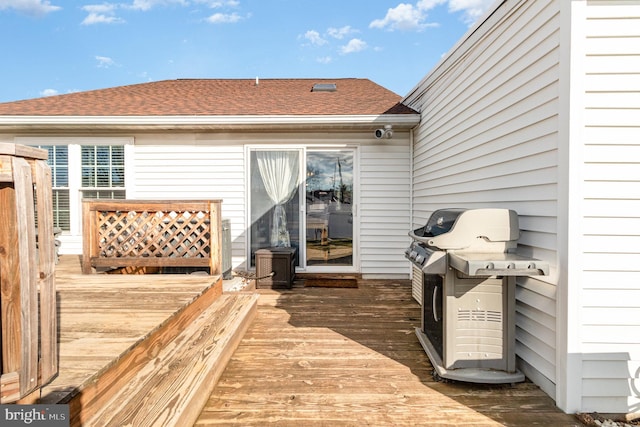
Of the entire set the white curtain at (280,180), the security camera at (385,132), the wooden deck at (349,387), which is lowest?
the wooden deck at (349,387)

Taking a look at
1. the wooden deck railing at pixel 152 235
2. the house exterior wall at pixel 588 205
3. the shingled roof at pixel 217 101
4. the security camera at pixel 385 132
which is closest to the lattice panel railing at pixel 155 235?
the wooden deck railing at pixel 152 235

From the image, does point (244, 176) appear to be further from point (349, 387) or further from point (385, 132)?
point (349, 387)

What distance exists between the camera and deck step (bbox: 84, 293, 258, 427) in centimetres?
156

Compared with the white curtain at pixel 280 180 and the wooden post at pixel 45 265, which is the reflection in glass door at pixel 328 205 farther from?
the wooden post at pixel 45 265

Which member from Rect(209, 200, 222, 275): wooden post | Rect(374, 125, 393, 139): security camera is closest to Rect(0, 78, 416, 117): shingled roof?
Rect(374, 125, 393, 139): security camera

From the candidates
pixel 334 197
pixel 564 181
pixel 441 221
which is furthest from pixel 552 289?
pixel 334 197

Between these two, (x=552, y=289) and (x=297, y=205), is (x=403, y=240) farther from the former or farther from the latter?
(x=552, y=289)

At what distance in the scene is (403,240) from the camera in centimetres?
523

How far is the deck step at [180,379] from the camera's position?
156 cm

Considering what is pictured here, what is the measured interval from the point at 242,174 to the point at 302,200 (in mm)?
1059

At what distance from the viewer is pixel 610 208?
197 cm

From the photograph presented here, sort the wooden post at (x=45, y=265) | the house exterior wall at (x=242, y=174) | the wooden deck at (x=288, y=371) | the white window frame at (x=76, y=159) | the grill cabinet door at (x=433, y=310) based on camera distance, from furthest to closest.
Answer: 1. the house exterior wall at (x=242, y=174)
2. the white window frame at (x=76, y=159)
3. the grill cabinet door at (x=433, y=310)
4. the wooden deck at (x=288, y=371)
5. the wooden post at (x=45, y=265)

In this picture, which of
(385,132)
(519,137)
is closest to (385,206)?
(385,132)

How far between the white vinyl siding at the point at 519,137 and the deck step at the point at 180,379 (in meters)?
2.20
